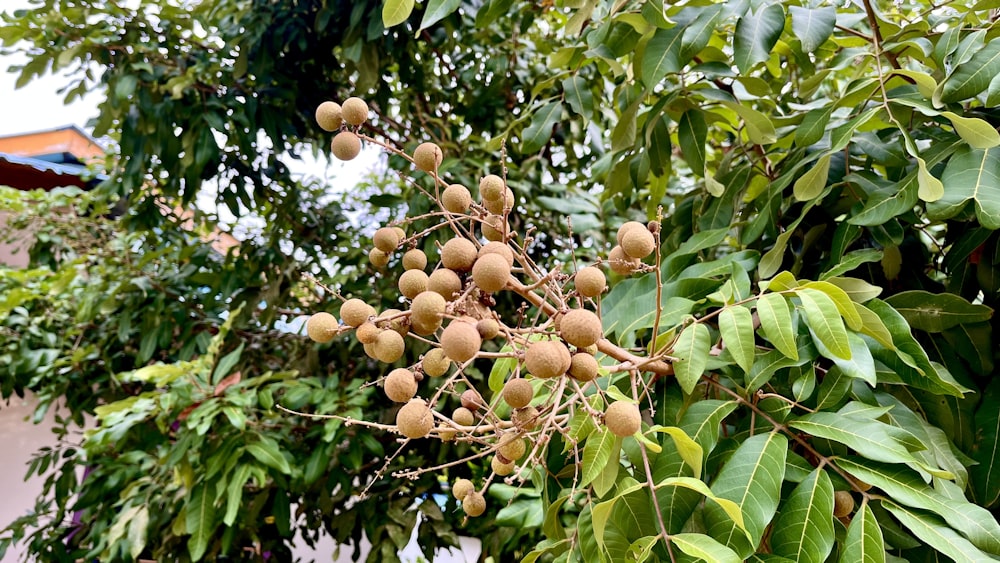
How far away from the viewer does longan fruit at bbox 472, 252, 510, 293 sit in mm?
391

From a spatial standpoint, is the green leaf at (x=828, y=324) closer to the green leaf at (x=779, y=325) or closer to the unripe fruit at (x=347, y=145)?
the green leaf at (x=779, y=325)

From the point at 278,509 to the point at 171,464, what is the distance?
216 mm

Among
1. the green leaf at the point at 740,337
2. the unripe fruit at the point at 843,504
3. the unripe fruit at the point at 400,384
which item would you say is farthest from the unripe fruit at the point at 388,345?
the unripe fruit at the point at 843,504

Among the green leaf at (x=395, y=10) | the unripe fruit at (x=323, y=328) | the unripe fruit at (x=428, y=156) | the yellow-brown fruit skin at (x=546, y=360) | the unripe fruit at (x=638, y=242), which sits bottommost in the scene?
the unripe fruit at (x=323, y=328)

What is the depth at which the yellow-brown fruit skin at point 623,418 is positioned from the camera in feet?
1.32

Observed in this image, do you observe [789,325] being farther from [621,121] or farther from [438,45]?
[438,45]

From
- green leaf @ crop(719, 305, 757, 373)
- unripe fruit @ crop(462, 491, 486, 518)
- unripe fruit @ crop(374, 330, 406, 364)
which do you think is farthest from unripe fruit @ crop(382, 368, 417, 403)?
green leaf @ crop(719, 305, 757, 373)

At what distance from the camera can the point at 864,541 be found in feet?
1.43

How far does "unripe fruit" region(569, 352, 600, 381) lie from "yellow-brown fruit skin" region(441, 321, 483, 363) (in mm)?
68

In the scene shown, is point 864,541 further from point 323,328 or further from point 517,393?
point 323,328

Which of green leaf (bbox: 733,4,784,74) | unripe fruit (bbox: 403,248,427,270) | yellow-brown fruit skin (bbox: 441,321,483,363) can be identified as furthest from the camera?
green leaf (bbox: 733,4,784,74)

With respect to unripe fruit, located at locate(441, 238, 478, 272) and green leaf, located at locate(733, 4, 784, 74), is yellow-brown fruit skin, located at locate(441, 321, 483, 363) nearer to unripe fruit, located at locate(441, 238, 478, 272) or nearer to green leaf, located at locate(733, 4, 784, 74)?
unripe fruit, located at locate(441, 238, 478, 272)

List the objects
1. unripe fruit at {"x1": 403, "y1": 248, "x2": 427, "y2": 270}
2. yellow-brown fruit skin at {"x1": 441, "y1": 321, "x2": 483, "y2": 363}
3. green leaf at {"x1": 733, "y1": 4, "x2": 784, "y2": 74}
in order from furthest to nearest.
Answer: green leaf at {"x1": 733, "y1": 4, "x2": 784, "y2": 74}
unripe fruit at {"x1": 403, "y1": 248, "x2": 427, "y2": 270}
yellow-brown fruit skin at {"x1": 441, "y1": 321, "x2": 483, "y2": 363}

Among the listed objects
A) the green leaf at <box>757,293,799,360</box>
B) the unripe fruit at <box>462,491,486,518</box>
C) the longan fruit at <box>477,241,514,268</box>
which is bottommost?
the unripe fruit at <box>462,491,486,518</box>
